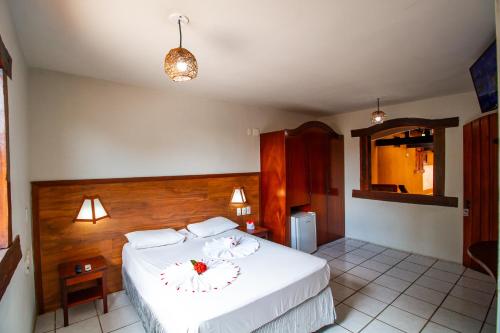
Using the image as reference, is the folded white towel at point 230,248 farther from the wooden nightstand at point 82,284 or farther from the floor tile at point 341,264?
the floor tile at point 341,264

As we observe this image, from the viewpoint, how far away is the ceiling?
4.96ft

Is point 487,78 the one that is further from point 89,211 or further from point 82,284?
point 82,284

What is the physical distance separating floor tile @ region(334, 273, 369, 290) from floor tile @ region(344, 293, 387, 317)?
206mm

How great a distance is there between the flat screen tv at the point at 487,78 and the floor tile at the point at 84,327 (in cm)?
389

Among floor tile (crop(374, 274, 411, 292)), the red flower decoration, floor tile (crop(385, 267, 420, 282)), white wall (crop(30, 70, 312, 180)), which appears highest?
white wall (crop(30, 70, 312, 180))

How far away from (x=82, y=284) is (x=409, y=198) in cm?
471

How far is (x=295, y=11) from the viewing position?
1.55m

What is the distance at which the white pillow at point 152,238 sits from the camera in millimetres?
2660

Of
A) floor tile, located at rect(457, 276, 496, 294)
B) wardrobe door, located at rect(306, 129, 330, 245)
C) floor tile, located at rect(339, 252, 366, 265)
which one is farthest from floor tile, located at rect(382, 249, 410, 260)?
wardrobe door, located at rect(306, 129, 330, 245)

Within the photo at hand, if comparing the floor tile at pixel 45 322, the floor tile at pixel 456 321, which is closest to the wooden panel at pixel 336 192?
the floor tile at pixel 456 321

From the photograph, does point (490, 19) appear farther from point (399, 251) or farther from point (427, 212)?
point (399, 251)

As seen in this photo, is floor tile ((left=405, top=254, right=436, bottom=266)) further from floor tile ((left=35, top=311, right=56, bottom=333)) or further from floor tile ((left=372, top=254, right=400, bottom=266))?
floor tile ((left=35, top=311, right=56, bottom=333))

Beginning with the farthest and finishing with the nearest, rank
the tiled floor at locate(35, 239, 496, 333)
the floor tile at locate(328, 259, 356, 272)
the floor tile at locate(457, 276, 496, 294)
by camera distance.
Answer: the floor tile at locate(328, 259, 356, 272) → the floor tile at locate(457, 276, 496, 294) → the tiled floor at locate(35, 239, 496, 333)

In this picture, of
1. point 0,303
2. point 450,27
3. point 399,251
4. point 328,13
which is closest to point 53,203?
point 0,303
